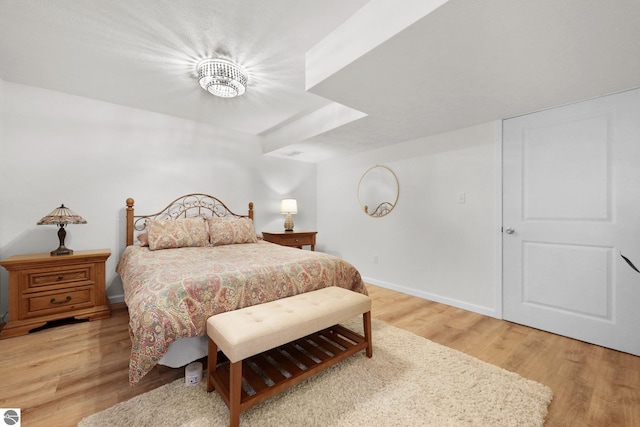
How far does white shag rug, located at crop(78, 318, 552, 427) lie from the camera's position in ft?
4.24

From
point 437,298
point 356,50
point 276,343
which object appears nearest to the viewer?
point 276,343

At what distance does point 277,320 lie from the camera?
1.43 meters

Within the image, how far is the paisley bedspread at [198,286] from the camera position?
4.51 ft

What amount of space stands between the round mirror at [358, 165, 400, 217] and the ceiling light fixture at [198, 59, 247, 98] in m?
2.17

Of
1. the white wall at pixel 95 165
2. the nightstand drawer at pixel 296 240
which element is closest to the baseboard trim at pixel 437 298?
the nightstand drawer at pixel 296 240

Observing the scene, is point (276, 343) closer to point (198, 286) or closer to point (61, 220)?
point (198, 286)

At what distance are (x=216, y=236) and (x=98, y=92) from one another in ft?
6.36

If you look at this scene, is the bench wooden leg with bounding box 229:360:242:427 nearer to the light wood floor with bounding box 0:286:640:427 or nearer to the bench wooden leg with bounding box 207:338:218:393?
the bench wooden leg with bounding box 207:338:218:393

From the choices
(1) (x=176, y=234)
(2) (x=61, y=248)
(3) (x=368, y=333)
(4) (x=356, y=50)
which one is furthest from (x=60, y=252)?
(4) (x=356, y=50)

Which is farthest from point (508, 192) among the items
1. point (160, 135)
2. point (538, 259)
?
point (160, 135)

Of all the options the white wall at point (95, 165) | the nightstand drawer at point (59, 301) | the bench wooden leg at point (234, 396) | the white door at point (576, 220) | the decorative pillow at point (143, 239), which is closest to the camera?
the bench wooden leg at point (234, 396)

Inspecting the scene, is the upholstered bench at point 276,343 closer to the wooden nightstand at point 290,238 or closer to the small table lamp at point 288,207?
the wooden nightstand at point 290,238

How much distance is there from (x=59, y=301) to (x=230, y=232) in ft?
5.35

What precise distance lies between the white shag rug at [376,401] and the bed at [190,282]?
0.73 ft
